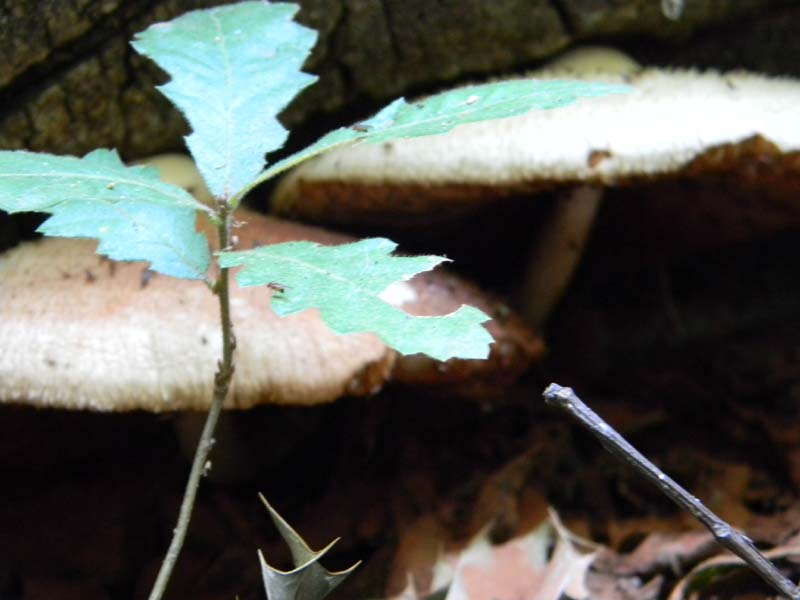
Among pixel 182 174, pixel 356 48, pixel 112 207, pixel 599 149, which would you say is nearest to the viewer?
pixel 112 207

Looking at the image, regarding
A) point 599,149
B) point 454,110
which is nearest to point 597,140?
point 599,149

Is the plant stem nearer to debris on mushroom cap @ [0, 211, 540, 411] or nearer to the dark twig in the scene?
debris on mushroom cap @ [0, 211, 540, 411]

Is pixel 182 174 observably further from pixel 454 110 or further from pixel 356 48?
pixel 454 110

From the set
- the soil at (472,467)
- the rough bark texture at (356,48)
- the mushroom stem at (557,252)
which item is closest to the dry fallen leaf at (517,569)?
the soil at (472,467)

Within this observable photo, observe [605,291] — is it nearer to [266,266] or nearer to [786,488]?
[786,488]

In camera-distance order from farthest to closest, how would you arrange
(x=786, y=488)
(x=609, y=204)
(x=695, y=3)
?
(x=609, y=204) → (x=695, y=3) → (x=786, y=488)

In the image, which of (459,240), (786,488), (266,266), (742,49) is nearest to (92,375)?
(266,266)

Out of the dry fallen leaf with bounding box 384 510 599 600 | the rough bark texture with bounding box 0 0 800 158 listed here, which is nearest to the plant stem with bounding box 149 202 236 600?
the dry fallen leaf with bounding box 384 510 599 600
